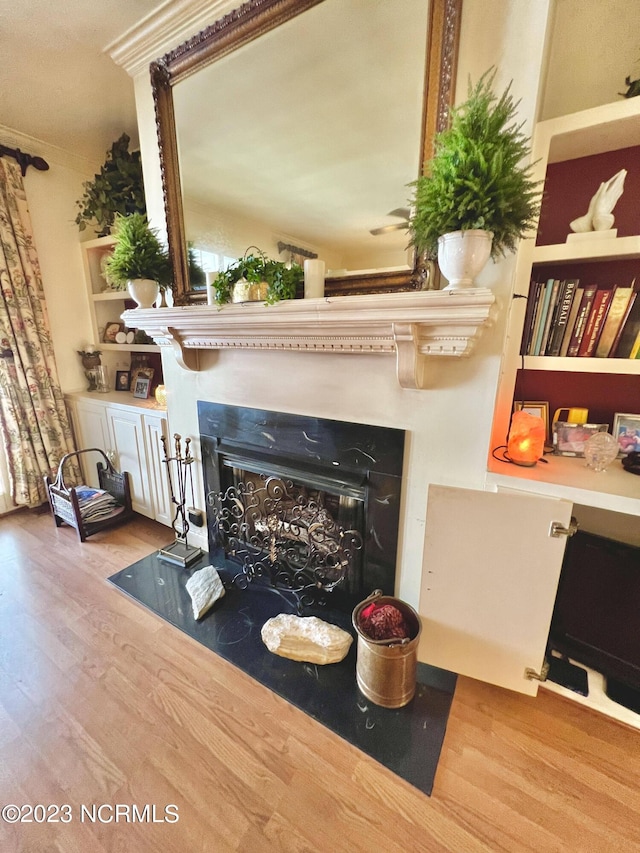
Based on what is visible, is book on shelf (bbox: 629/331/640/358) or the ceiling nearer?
book on shelf (bbox: 629/331/640/358)

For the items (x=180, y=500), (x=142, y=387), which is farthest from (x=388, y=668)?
(x=142, y=387)

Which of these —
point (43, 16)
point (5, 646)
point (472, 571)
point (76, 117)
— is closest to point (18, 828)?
point (5, 646)

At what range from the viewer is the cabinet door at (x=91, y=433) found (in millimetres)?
2541

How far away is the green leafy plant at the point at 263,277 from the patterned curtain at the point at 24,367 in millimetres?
1807

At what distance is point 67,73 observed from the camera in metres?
1.73

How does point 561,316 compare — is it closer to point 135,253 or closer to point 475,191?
point 475,191

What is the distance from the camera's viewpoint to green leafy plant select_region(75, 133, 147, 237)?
84.9 inches

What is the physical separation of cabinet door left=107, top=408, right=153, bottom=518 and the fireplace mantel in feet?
3.17

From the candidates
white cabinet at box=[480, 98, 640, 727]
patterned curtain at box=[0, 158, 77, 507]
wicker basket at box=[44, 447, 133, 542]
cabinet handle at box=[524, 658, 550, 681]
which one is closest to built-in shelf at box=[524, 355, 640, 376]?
white cabinet at box=[480, 98, 640, 727]

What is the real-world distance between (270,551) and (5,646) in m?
1.21

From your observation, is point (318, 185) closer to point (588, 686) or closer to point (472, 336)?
point (472, 336)

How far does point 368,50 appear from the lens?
1.14m

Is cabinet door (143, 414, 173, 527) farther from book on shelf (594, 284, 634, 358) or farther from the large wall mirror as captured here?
book on shelf (594, 284, 634, 358)

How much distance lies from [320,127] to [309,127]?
0.05m
